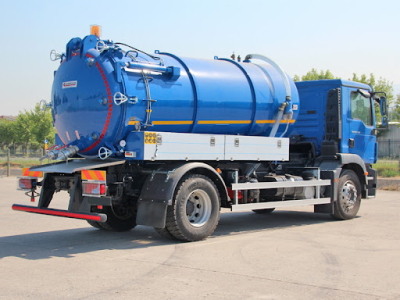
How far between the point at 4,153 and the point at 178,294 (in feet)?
115

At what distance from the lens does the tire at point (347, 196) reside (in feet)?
37.1

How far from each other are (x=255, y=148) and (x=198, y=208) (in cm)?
182

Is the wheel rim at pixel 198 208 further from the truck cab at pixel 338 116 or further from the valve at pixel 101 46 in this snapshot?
the truck cab at pixel 338 116

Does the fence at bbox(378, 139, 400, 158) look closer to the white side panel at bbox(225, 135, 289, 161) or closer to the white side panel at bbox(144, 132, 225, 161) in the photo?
the white side panel at bbox(225, 135, 289, 161)

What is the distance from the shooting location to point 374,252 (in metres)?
7.61

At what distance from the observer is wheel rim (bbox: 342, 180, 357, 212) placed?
11469mm

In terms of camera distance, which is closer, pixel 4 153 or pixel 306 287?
pixel 306 287

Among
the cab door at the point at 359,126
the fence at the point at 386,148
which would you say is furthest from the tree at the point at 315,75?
the cab door at the point at 359,126

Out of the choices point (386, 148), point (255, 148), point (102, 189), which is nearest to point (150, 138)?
point (102, 189)

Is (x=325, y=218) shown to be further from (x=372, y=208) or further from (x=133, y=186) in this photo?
(x=133, y=186)

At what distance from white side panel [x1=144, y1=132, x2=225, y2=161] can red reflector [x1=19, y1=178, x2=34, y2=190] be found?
2.13m

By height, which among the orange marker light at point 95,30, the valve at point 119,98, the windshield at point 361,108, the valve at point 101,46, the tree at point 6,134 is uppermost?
the tree at point 6,134

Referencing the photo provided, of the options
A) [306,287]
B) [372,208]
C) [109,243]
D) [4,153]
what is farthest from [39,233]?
[4,153]

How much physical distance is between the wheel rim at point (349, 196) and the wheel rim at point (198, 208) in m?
4.03
